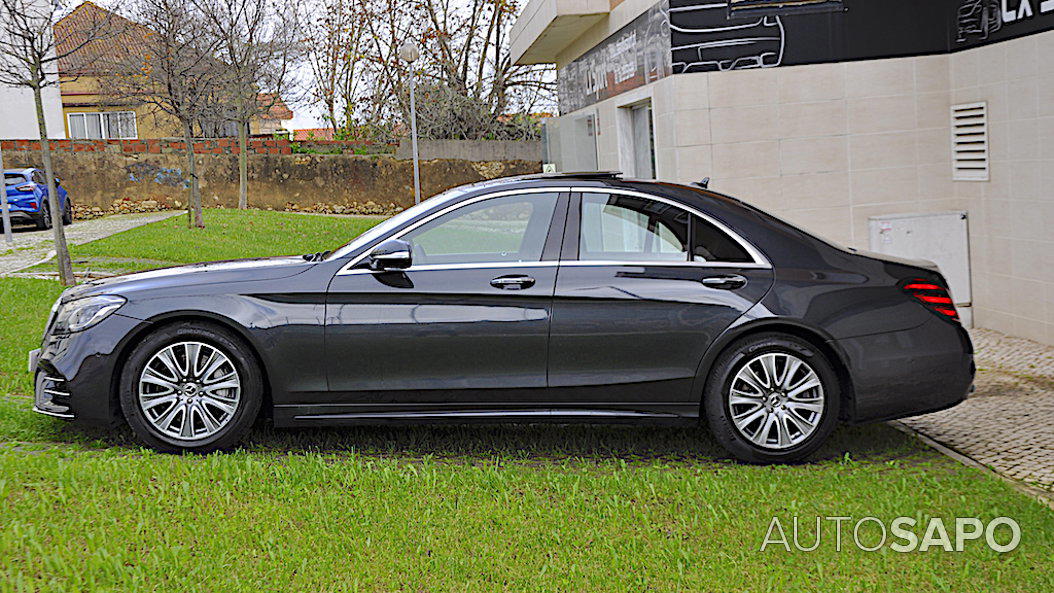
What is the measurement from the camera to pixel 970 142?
1036 centimetres

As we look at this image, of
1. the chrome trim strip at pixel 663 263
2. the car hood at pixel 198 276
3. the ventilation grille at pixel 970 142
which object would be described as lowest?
the chrome trim strip at pixel 663 263

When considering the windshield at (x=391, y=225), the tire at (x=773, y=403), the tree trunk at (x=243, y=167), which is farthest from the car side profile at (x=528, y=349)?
the tree trunk at (x=243, y=167)

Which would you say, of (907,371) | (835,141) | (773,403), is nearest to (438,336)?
(773,403)

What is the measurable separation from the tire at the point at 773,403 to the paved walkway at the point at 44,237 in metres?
13.3

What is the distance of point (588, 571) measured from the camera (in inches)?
169

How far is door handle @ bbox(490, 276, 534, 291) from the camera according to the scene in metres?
5.84

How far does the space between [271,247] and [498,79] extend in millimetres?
16016

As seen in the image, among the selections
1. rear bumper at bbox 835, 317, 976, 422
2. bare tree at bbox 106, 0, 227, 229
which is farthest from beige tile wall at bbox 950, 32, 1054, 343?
bare tree at bbox 106, 0, 227, 229

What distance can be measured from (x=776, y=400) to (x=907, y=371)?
2.35ft

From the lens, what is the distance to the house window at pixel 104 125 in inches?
1732

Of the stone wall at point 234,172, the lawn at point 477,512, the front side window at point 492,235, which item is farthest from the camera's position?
the stone wall at point 234,172

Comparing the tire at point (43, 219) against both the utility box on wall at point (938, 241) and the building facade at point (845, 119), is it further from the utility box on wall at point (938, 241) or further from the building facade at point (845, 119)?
the utility box on wall at point (938, 241)

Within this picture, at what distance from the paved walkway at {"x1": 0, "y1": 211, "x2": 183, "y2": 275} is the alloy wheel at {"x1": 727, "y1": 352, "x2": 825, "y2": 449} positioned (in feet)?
43.7

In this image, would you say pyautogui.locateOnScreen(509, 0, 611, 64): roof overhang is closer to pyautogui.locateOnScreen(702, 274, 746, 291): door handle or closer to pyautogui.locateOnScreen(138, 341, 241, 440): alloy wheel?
pyautogui.locateOnScreen(702, 274, 746, 291): door handle
